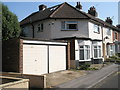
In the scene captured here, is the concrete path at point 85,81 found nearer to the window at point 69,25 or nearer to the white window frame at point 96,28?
the window at point 69,25

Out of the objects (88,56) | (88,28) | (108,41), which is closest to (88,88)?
(88,56)

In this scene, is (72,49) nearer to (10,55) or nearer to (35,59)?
(35,59)

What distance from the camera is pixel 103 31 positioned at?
2528 centimetres

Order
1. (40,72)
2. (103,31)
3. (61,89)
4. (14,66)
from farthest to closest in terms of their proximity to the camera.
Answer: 1. (103,31)
2. (40,72)
3. (14,66)
4. (61,89)

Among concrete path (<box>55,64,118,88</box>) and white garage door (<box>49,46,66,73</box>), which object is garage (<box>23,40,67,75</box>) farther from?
concrete path (<box>55,64,118,88</box>)

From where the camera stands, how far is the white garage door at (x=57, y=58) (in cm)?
1349

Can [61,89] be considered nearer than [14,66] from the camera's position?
Yes

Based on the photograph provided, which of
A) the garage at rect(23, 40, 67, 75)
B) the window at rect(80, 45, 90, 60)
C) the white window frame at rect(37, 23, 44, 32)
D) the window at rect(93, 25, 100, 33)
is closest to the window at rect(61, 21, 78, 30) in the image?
the white window frame at rect(37, 23, 44, 32)

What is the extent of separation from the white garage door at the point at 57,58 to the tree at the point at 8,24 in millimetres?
5594

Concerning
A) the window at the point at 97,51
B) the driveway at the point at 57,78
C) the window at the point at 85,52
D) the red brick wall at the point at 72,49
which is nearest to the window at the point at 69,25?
the window at the point at 85,52

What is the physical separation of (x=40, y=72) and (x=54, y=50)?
2540mm

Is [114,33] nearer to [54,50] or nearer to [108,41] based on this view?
[108,41]

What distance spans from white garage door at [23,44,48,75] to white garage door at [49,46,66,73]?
2.11 ft

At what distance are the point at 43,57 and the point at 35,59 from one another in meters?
0.91
